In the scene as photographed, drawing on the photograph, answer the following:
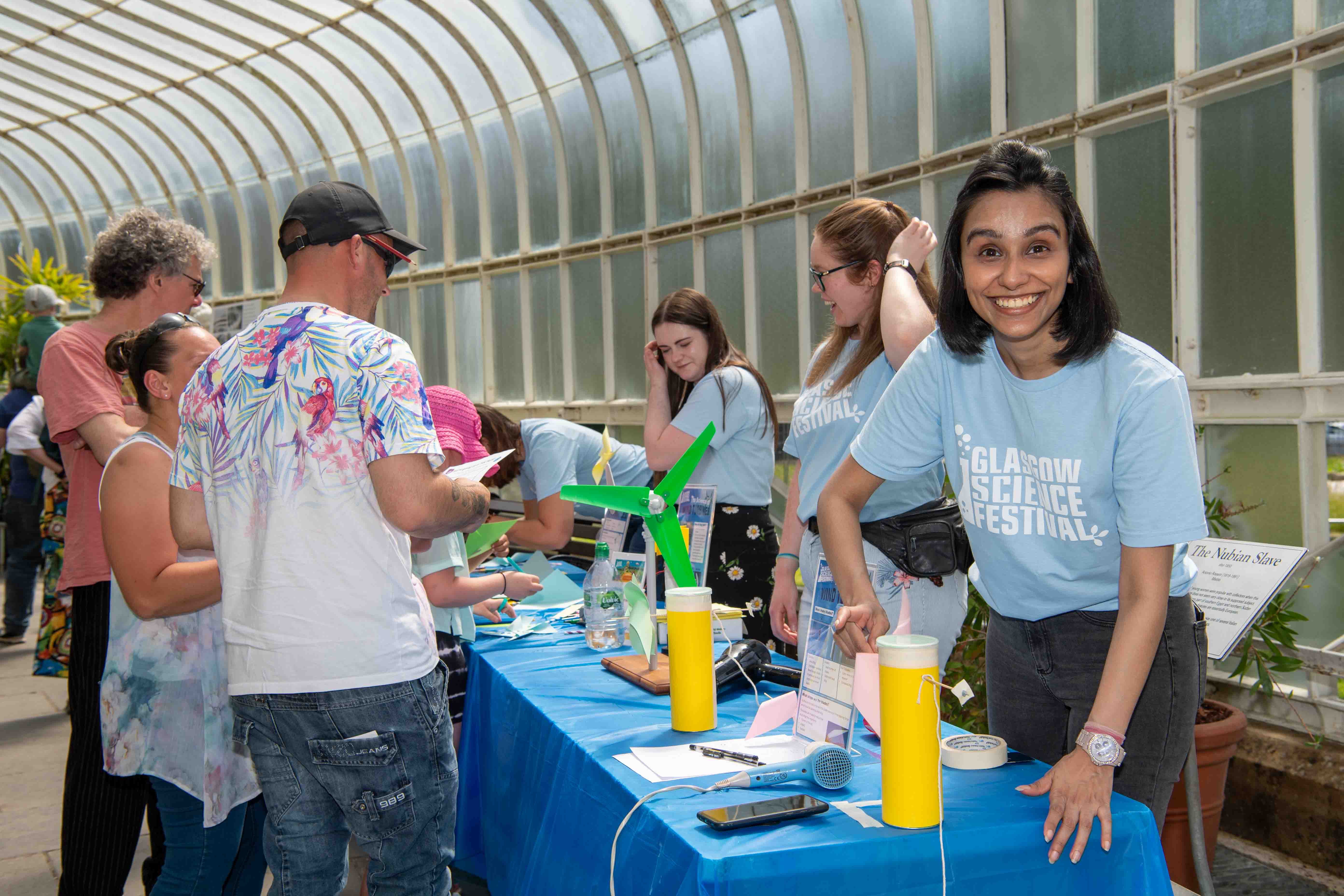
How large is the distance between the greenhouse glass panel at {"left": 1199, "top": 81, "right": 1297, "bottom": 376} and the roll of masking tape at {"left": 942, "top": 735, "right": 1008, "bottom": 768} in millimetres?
2750

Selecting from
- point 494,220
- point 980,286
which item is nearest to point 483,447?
point 980,286

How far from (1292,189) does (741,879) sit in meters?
3.46

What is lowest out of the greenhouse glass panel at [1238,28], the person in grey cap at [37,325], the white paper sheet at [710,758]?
the white paper sheet at [710,758]

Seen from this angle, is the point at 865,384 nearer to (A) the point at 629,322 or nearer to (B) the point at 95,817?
(B) the point at 95,817

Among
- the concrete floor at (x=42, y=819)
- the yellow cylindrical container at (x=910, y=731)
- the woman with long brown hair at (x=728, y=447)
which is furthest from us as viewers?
the woman with long brown hair at (x=728, y=447)

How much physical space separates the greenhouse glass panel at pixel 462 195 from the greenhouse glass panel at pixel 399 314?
995 millimetres

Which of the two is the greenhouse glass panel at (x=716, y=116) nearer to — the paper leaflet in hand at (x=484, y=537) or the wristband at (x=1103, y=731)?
the paper leaflet in hand at (x=484, y=537)

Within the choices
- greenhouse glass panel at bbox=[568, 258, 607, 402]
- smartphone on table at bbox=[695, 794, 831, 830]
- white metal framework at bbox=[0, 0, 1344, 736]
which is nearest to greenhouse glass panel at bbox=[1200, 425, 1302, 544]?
white metal framework at bbox=[0, 0, 1344, 736]

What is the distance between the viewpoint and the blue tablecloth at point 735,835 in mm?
1318

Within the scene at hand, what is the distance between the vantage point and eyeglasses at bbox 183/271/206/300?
2709 mm

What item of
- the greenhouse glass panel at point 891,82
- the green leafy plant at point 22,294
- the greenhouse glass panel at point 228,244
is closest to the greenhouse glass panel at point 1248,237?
the greenhouse glass panel at point 891,82

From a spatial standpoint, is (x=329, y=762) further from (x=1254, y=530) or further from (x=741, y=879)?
(x=1254, y=530)

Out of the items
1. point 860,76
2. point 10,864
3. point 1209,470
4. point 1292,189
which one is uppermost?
point 860,76

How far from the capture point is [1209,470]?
399 cm
